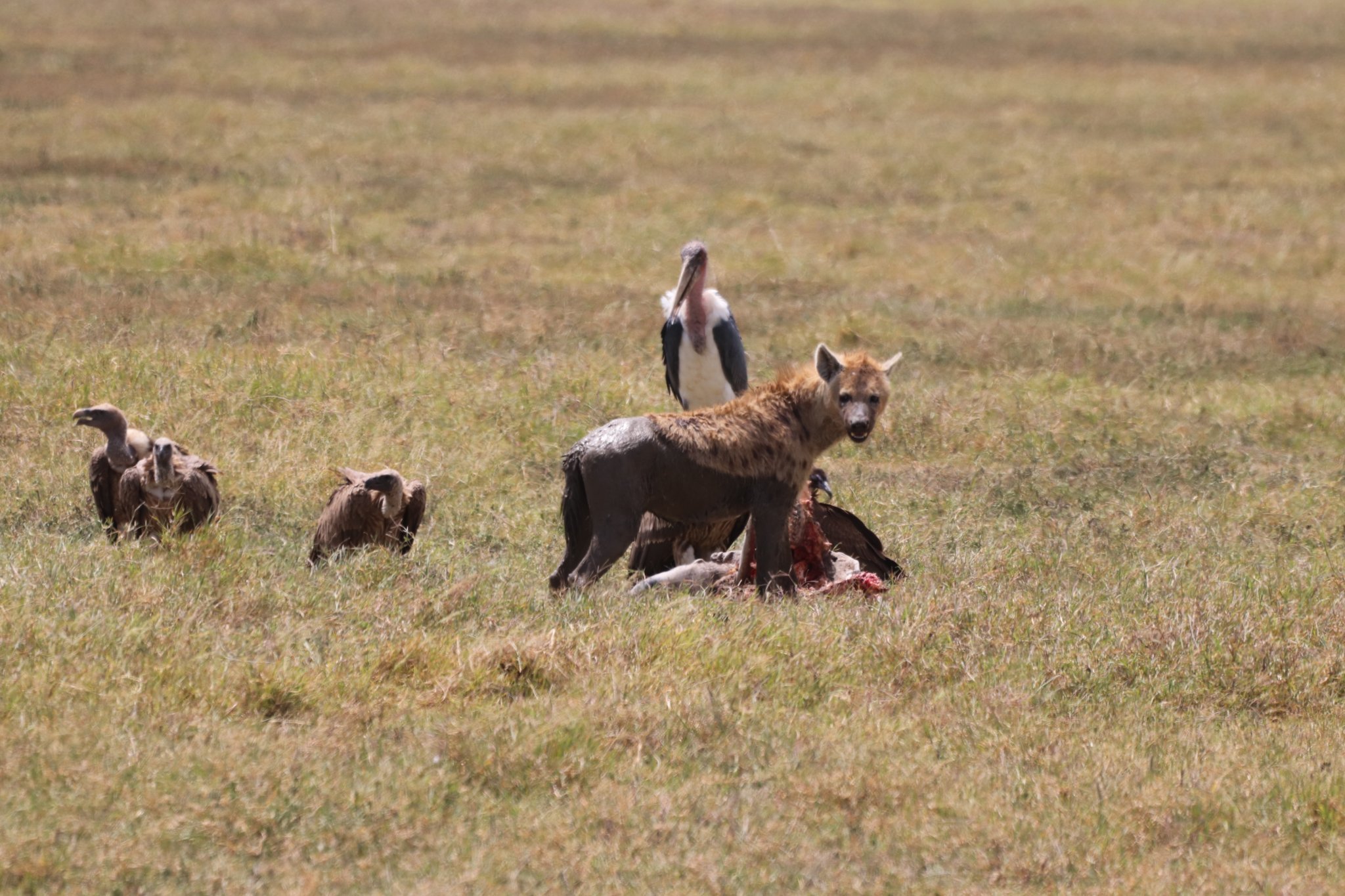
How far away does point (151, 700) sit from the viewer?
6.19 metres

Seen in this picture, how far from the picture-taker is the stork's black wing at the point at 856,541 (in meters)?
8.88

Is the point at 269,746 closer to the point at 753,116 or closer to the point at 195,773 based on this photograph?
the point at 195,773

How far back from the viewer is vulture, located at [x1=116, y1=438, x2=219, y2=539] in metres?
8.20

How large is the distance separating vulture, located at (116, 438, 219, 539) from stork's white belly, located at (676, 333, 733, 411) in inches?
123

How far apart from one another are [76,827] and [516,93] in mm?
25085

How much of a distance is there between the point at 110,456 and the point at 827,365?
3.39 m

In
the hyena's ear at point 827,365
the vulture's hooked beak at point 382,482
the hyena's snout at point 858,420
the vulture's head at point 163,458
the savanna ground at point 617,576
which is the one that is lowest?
the savanna ground at point 617,576

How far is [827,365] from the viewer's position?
26.2 ft

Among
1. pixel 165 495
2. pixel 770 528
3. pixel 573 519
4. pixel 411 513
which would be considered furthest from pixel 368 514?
pixel 770 528

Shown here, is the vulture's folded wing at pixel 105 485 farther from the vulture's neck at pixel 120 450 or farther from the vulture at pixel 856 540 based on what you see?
the vulture at pixel 856 540

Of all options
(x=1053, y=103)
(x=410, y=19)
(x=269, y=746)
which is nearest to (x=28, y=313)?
(x=269, y=746)

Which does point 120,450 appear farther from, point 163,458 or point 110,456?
point 163,458

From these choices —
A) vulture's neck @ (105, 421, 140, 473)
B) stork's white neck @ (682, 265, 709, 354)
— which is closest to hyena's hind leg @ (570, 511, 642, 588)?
vulture's neck @ (105, 421, 140, 473)

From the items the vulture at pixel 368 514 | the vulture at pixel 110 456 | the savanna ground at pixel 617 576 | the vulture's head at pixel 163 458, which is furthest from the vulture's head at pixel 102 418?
the vulture at pixel 368 514
